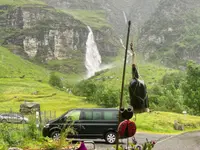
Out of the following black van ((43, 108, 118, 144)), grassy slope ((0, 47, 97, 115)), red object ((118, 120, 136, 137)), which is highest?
red object ((118, 120, 136, 137))

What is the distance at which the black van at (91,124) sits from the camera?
2231 centimetres

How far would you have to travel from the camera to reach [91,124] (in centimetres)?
2259

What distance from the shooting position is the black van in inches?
878

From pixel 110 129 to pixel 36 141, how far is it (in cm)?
559

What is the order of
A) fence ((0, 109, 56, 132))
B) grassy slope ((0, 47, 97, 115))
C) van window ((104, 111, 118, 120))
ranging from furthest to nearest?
grassy slope ((0, 47, 97, 115)), van window ((104, 111, 118, 120)), fence ((0, 109, 56, 132))

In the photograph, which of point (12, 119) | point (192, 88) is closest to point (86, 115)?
point (12, 119)

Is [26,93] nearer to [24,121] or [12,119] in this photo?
[24,121]

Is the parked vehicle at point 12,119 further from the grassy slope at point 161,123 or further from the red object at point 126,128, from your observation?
the red object at point 126,128

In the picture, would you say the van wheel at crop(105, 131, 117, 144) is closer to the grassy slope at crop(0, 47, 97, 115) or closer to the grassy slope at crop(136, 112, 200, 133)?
the grassy slope at crop(136, 112, 200, 133)

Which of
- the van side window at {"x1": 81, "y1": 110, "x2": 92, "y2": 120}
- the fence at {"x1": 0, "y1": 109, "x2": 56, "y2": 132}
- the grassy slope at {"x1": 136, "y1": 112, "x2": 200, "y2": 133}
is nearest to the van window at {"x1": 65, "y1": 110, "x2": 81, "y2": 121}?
the van side window at {"x1": 81, "y1": 110, "x2": 92, "y2": 120}

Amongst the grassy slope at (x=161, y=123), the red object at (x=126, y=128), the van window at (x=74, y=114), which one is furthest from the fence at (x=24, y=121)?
the red object at (x=126, y=128)

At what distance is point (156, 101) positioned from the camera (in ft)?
252

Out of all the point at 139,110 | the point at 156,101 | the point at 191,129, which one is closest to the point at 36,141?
the point at 139,110

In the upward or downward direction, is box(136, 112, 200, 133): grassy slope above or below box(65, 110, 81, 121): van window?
below
